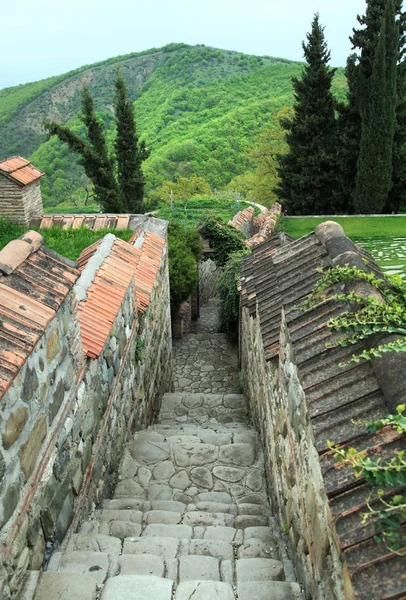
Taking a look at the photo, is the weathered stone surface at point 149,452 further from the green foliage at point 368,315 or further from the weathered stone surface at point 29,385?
the green foliage at point 368,315

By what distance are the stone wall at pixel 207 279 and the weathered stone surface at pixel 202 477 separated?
1285 centimetres

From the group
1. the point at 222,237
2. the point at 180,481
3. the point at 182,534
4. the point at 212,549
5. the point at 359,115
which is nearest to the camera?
the point at 212,549

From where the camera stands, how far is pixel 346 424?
6.63ft

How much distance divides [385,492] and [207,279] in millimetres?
17274

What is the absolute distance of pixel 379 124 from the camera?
18.1 m

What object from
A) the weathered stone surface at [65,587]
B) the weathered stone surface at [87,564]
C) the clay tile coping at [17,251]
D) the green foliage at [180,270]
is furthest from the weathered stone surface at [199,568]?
the green foliage at [180,270]

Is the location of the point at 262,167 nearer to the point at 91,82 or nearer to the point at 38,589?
the point at 38,589

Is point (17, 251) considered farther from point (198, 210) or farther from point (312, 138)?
point (312, 138)

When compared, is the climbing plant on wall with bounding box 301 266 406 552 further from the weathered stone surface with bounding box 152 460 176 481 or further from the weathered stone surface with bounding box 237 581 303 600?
the weathered stone surface with bounding box 152 460 176 481

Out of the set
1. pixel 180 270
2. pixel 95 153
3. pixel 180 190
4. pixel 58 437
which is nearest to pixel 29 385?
pixel 58 437

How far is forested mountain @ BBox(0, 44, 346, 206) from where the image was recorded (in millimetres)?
40656

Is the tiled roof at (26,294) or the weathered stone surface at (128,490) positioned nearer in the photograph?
the tiled roof at (26,294)

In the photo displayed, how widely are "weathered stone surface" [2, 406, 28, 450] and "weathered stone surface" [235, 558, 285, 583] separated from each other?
155 cm

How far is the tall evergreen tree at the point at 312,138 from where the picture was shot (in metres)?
19.9
